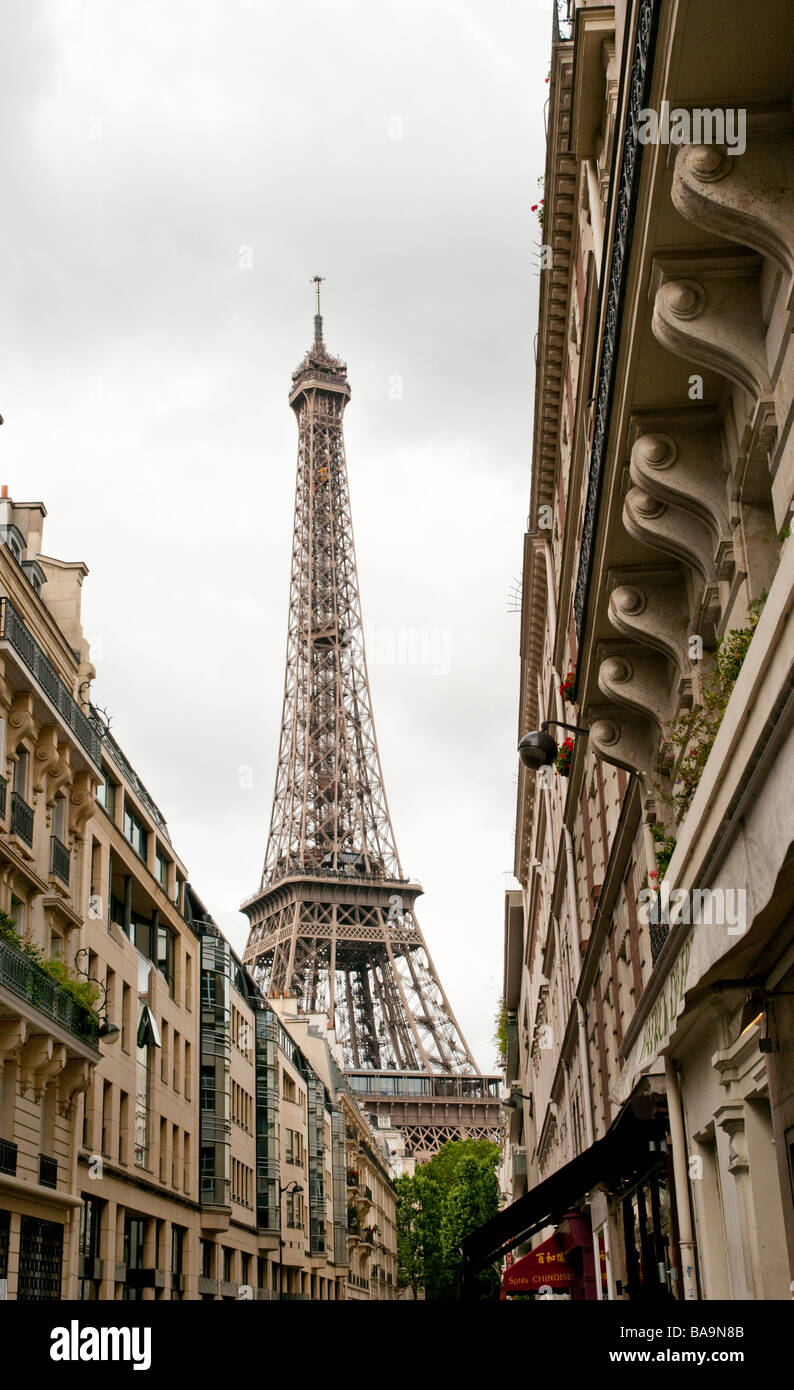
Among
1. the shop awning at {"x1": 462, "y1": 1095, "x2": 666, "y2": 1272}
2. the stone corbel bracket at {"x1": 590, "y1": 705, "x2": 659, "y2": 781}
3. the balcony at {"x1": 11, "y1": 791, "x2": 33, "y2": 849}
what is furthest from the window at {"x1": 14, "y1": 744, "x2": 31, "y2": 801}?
the shop awning at {"x1": 462, "y1": 1095, "x2": 666, "y2": 1272}

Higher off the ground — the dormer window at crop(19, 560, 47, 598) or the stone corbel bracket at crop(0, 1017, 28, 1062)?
the dormer window at crop(19, 560, 47, 598)

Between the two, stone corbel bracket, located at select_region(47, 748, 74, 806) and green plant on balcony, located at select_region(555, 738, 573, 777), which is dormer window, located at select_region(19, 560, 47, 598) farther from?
green plant on balcony, located at select_region(555, 738, 573, 777)

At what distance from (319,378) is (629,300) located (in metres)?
150

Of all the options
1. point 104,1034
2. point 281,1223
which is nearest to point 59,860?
point 104,1034

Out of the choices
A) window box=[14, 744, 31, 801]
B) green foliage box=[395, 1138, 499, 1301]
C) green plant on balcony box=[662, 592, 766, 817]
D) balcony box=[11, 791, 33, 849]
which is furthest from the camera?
green foliage box=[395, 1138, 499, 1301]

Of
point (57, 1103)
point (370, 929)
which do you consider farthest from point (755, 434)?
point (370, 929)

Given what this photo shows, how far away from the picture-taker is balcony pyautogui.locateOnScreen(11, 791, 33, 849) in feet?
101

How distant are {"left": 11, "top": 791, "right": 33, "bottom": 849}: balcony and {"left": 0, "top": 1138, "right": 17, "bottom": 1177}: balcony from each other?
6354mm

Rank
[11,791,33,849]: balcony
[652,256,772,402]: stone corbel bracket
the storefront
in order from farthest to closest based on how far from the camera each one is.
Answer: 1. [11,791,33,849]: balcony
2. the storefront
3. [652,256,772,402]: stone corbel bracket

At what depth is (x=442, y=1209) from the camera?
116750 millimetres

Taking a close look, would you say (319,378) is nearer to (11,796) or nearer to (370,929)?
(370,929)

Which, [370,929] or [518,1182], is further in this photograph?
[370,929]

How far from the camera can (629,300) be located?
401 inches
